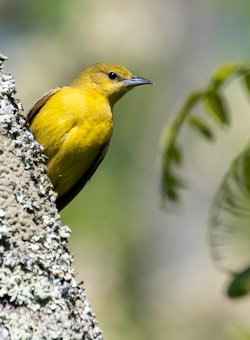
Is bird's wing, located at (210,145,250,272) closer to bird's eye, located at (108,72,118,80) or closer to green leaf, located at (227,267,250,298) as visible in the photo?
green leaf, located at (227,267,250,298)

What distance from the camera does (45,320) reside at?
306 centimetres

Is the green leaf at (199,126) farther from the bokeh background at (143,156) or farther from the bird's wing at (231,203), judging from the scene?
the bokeh background at (143,156)

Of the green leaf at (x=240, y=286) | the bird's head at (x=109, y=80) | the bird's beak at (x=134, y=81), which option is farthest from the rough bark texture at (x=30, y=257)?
the bird's beak at (x=134, y=81)

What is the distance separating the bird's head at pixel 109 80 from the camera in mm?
6359

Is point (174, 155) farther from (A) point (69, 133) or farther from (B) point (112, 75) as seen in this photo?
(B) point (112, 75)

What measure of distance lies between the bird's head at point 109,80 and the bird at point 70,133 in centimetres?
26

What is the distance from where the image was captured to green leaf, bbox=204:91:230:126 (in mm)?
4211

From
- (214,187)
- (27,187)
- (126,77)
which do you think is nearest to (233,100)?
(214,187)

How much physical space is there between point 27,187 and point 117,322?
7.96 metres

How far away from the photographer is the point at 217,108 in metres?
4.25

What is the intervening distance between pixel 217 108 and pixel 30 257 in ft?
4.52

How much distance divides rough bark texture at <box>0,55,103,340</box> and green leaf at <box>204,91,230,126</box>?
3.02 ft

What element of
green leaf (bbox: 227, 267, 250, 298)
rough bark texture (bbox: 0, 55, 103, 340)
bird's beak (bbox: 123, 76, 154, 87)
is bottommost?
bird's beak (bbox: 123, 76, 154, 87)

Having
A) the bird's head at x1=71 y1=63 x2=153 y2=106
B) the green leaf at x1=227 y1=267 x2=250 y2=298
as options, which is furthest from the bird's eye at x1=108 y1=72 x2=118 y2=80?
the green leaf at x1=227 y1=267 x2=250 y2=298
